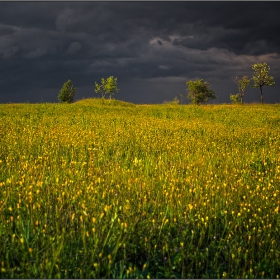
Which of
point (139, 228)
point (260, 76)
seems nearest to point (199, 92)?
point (260, 76)

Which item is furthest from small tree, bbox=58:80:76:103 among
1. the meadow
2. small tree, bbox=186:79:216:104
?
the meadow

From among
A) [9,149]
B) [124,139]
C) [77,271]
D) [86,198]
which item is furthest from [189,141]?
[77,271]

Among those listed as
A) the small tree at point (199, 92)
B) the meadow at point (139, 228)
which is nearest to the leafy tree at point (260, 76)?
the small tree at point (199, 92)

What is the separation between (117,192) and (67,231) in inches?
69.1

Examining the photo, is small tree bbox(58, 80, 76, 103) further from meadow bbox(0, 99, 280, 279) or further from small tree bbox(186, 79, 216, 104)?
meadow bbox(0, 99, 280, 279)

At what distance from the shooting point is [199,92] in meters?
101

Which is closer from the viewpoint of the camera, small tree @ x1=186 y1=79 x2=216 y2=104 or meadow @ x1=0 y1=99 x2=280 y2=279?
meadow @ x1=0 y1=99 x2=280 y2=279

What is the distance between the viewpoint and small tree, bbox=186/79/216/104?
324 feet

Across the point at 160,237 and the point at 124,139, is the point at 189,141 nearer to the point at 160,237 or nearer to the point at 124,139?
the point at 124,139

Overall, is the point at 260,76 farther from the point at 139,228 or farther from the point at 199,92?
the point at 139,228

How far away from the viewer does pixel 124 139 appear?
13180mm

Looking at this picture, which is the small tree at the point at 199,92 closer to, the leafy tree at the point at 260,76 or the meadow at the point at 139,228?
the leafy tree at the point at 260,76

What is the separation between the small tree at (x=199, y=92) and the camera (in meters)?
98.8

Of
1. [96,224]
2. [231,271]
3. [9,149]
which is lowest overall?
[231,271]
